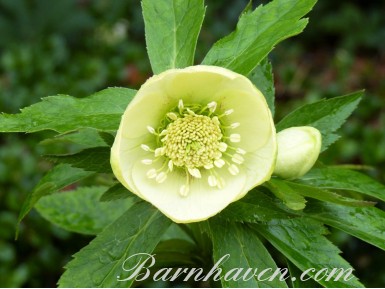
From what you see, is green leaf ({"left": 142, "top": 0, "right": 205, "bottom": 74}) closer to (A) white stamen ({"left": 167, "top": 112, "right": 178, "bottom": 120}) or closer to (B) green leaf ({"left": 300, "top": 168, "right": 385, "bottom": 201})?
(A) white stamen ({"left": 167, "top": 112, "right": 178, "bottom": 120})

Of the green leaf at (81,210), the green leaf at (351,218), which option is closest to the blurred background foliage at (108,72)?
the green leaf at (81,210)

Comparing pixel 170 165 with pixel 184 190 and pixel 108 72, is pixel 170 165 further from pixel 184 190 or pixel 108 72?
pixel 108 72

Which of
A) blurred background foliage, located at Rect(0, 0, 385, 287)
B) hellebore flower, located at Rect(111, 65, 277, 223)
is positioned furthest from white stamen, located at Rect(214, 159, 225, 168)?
blurred background foliage, located at Rect(0, 0, 385, 287)

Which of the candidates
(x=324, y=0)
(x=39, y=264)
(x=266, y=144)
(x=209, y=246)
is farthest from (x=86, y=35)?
(x=266, y=144)

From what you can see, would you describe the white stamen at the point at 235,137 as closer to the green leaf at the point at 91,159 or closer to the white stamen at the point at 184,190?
the white stamen at the point at 184,190

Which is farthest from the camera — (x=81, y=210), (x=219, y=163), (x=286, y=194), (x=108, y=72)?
(x=108, y=72)

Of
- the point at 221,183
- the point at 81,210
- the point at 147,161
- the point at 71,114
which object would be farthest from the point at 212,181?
the point at 81,210
